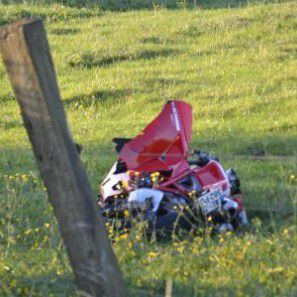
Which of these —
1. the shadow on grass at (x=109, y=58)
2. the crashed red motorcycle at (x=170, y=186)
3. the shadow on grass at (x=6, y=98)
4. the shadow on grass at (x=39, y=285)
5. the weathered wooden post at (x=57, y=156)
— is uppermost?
the weathered wooden post at (x=57, y=156)

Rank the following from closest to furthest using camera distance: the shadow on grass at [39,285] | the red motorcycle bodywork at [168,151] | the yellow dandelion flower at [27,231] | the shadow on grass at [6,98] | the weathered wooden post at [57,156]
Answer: the weathered wooden post at [57,156], the shadow on grass at [39,285], the yellow dandelion flower at [27,231], the red motorcycle bodywork at [168,151], the shadow on grass at [6,98]

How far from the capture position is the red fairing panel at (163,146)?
7.98 metres

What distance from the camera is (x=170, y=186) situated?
7.74 meters

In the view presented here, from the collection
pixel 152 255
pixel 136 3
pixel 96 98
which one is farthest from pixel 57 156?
pixel 136 3

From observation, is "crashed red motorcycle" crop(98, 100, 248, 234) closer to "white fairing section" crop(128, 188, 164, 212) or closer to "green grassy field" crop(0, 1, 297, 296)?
"white fairing section" crop(128, 188, 164, 212)

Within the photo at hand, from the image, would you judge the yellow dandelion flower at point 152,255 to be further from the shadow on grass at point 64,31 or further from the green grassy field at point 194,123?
the shadow on grass at point 64,31

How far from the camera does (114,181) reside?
311 inches

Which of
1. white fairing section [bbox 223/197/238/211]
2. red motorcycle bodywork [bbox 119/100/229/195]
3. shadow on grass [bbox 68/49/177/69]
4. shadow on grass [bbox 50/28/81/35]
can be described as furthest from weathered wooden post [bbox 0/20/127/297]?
shadow on grass [bbox 50/28/81/35]

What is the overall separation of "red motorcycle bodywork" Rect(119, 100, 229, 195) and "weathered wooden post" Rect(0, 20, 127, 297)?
2280mm

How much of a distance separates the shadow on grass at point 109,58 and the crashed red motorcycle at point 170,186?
24.3ft

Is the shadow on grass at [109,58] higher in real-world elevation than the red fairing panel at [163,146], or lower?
lower

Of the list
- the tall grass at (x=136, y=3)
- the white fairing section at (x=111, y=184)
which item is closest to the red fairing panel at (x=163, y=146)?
the white fairing section at (x=111, y=184)

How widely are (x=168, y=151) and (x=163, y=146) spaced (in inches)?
2.3

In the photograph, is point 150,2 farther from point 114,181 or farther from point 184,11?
point 114,181
